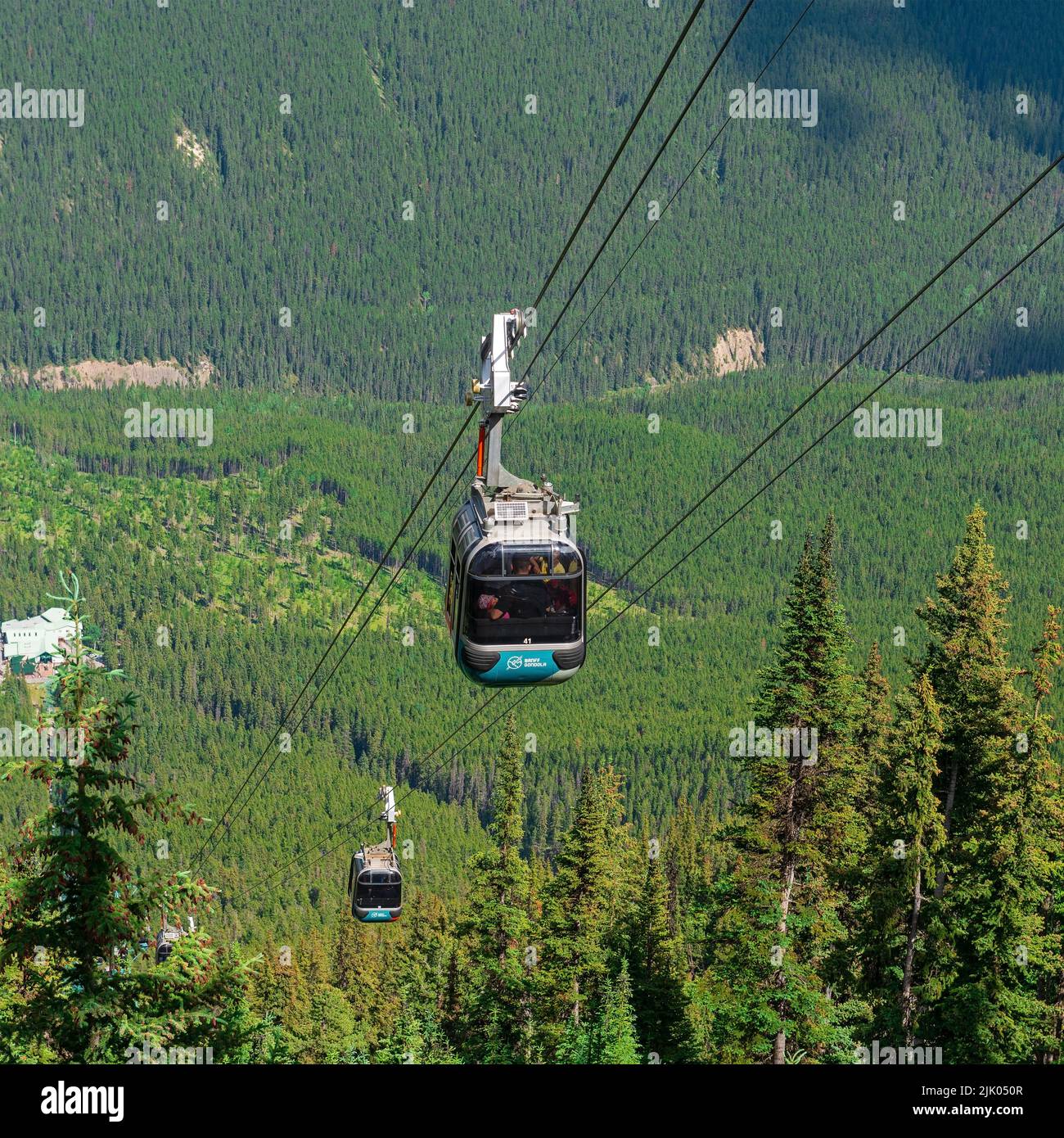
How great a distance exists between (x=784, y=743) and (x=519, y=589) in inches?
733

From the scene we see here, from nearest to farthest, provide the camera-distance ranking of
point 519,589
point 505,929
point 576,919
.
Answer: point 519,589 → point 576,919 → point 505,929

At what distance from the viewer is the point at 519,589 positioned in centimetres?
3136

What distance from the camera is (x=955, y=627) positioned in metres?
47.2

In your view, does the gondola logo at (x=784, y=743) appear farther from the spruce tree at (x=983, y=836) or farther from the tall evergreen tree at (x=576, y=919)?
the tall evergreen tree at (x=576, y=919)

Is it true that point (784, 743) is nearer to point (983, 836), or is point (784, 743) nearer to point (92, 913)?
point (983, 836)

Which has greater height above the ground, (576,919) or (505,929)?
(576,919)

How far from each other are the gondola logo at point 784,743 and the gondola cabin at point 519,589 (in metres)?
17.0

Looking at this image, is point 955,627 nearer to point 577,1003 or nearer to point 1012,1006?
point 1012,1006

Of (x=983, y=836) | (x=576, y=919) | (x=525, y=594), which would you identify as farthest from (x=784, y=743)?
(x=525, y=594)

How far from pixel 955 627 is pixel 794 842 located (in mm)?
6690

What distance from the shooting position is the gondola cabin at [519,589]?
1224 inches

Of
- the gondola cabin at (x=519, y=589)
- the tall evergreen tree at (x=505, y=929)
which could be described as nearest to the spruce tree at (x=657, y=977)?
the tall evergreen tree at (x=505, y=929)

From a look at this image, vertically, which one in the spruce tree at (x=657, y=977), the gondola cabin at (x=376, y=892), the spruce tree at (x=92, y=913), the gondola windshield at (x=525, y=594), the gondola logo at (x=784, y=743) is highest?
the gondola windshield at (x=525, y=594)
